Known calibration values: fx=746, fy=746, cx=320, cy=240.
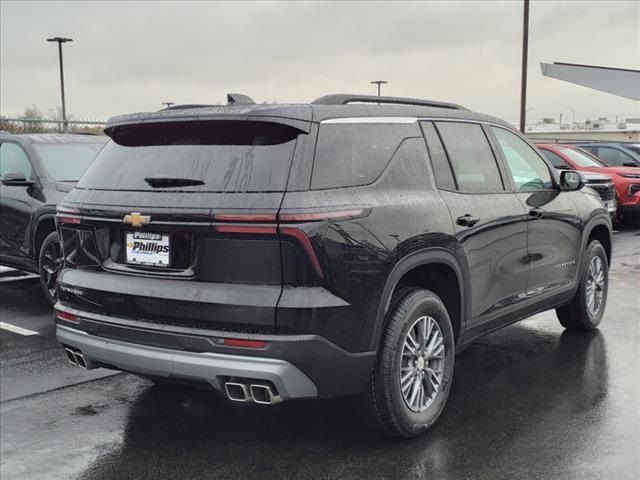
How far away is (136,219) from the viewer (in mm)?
3656

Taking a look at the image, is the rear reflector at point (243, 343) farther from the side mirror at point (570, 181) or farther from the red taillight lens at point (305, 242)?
the side mirror at point (570, 181)

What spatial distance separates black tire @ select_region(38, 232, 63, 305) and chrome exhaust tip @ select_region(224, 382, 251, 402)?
13.7ft

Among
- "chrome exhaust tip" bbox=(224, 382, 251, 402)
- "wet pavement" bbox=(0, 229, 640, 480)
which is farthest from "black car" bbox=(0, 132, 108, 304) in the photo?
"chrome exhaust tip" bbox=(224, 382, 251, 402)

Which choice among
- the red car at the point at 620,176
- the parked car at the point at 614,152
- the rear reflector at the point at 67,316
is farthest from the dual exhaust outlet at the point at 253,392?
the parked car at the point at 614,152

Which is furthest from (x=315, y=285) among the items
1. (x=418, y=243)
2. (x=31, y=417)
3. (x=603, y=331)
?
(x=603, y=331)

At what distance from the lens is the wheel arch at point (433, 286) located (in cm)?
367

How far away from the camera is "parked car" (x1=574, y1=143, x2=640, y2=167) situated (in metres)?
16.6

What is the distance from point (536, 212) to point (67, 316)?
315cm

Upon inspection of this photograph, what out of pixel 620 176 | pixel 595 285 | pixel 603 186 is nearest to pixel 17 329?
pixel 595 285

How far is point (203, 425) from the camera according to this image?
427cm

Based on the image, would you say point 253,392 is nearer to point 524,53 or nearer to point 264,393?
point 264,393

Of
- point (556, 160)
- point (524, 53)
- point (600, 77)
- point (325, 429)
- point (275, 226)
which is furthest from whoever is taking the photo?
point (600, 77)

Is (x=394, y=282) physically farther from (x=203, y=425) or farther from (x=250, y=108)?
(x=203, y=425)

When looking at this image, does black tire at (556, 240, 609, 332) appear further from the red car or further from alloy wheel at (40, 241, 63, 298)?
the red car
